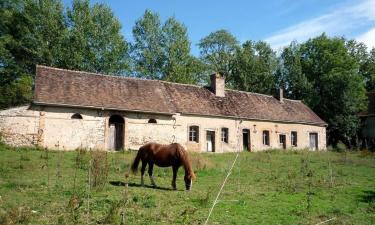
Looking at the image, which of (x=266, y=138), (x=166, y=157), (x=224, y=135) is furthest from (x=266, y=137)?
(x=166, y=157)

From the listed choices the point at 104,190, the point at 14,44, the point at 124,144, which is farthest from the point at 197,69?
the point at 104,190

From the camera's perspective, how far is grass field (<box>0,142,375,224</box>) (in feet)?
25.7

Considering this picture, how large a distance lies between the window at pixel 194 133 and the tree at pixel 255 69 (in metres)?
22.7

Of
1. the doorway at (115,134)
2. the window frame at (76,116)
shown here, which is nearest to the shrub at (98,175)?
the window frame at (76,116)

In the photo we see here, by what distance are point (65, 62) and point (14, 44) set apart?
4950 millimetres

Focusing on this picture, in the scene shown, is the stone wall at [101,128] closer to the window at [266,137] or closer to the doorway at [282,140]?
the window at [266,137]

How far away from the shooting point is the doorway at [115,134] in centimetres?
2512

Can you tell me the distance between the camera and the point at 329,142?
4388 cm

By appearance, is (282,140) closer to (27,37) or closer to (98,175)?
(98,175)

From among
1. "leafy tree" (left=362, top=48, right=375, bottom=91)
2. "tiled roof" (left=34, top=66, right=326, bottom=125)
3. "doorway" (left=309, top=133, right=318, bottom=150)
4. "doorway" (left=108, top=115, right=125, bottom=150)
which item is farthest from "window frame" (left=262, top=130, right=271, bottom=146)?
"leafy tree" (left=362, top=48, right=375, bottom=91)

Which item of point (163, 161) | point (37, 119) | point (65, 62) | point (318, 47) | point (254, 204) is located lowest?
point (254, 204)

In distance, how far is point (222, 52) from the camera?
52.7 metres

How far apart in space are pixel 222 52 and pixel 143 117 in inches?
1148

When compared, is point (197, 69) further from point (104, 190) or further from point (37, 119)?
point (104, 190)
